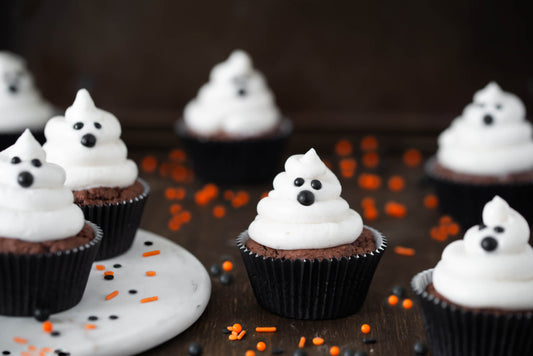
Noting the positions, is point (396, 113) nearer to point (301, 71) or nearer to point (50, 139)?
point (301, 71)

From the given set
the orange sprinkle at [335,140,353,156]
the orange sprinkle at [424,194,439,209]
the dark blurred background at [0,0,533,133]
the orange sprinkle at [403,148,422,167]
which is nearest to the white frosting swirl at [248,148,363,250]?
the orange sprinkle at [424,194,439,209]

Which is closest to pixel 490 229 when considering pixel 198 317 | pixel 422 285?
pixel 422 285

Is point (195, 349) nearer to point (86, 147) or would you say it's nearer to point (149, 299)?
point (149, 299)

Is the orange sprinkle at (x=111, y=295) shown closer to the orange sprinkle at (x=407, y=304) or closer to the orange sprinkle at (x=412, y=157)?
the orange sprinkle at (x=407, y=304)

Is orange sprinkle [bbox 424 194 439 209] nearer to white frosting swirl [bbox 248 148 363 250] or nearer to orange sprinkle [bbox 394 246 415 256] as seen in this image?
orange sprinkle [bbox 394 246 415 256]

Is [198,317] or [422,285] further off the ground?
[422,285]
